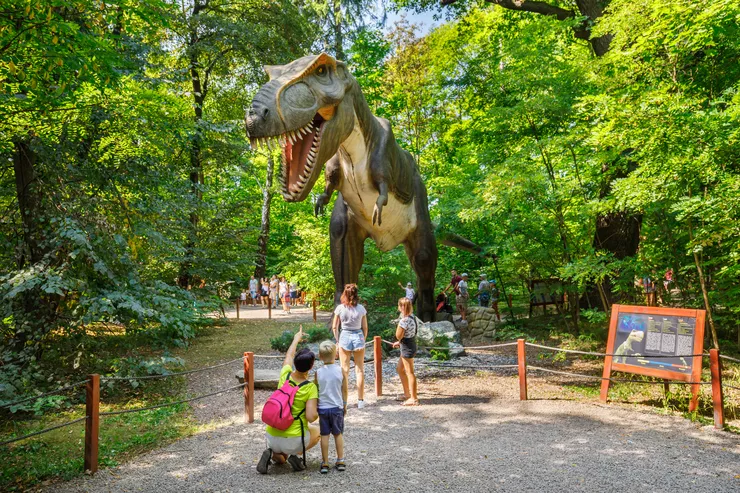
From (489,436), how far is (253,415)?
103 inches

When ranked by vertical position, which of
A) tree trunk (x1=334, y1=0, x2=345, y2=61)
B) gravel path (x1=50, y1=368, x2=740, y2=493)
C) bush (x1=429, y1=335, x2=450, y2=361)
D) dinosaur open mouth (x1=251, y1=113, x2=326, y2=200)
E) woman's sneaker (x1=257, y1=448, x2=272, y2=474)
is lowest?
gravel path (x1=50, y1=368, x2=740, y2=493)

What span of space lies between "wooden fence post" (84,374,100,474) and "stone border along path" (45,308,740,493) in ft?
0.37

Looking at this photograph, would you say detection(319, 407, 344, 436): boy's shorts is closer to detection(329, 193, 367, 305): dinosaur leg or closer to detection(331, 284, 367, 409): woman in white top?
detection(331, 284, 367, 409): woman in white top

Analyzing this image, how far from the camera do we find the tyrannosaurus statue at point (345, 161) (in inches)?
214

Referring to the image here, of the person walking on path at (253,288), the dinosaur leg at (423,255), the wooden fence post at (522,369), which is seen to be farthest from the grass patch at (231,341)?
the person walking on path at (253,288)

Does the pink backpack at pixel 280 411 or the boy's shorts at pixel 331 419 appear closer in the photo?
the pink backpack at pixel 280 411

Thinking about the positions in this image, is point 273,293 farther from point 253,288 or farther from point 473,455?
point 473,455

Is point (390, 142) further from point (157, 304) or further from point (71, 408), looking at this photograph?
point (71, 408)

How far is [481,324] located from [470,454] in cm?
714

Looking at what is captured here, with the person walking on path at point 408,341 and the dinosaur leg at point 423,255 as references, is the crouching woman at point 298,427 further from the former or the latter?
the dinosaur leg at point 423,255

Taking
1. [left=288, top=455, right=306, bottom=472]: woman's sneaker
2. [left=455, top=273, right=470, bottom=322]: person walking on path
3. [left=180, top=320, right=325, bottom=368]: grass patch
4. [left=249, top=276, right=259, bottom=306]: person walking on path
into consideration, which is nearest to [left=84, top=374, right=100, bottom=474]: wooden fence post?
[left=288, top=455, right=306, bottom=472]: woman's sneaker

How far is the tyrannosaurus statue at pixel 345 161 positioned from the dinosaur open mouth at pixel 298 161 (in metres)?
0.01

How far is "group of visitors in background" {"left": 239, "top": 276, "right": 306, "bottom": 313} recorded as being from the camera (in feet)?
68.9

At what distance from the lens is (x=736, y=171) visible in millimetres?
5371
